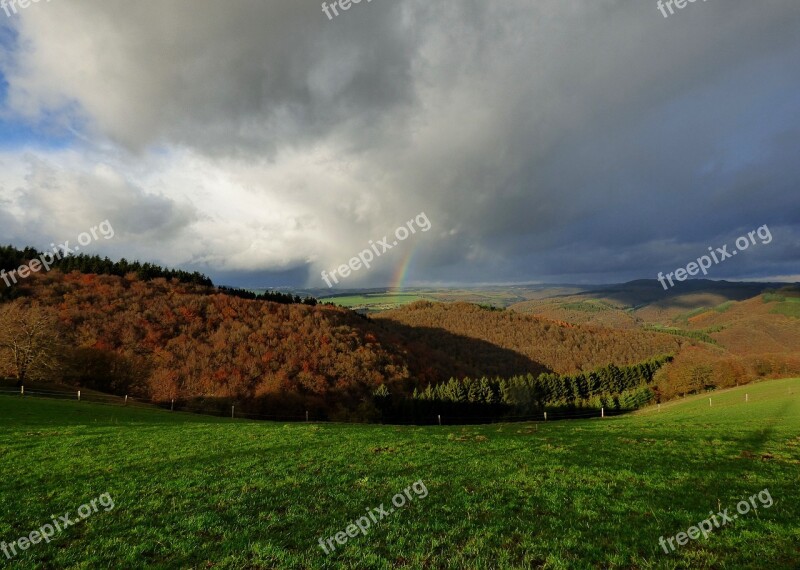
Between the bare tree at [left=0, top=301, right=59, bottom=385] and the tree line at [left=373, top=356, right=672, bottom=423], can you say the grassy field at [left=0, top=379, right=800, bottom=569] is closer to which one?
the bare tree at [left=0, top=301, right=59, bottom=385]

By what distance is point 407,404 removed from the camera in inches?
3595

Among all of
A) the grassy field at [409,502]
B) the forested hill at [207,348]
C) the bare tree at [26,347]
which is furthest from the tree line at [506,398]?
the grassy field at [409,502]

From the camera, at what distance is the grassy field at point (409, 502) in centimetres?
759

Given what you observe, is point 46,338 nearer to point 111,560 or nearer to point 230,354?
point 230,354

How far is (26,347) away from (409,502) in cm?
6668

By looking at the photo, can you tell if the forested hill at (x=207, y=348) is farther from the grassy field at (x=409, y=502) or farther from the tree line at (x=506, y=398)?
the grassy field at (x=409, y=502)

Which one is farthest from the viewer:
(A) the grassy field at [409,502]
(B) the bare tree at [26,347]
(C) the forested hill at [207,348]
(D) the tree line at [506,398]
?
(D) the tree line at [506,398]

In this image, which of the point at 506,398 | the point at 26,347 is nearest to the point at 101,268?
the point at 26,347

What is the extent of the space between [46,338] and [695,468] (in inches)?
3052

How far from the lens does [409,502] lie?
1057cm

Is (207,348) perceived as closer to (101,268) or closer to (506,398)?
(101,268)

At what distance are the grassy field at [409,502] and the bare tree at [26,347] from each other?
148ft

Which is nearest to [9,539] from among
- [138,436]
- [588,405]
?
[138,436]

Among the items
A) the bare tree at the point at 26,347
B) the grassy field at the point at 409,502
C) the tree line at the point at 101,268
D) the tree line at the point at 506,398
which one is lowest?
the tree line at the point at 506,398
